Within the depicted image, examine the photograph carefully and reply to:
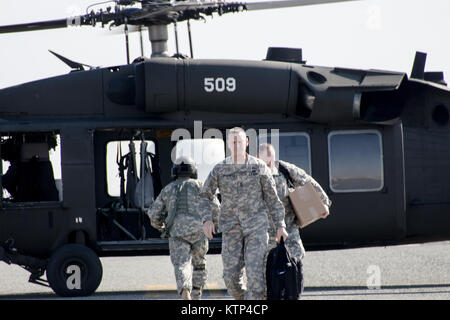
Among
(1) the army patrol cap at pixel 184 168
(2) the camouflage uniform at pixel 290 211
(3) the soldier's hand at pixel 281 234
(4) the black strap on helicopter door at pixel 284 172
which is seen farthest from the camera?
(1) the army patrol cap at pixel 184 168

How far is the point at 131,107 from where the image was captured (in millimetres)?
13422

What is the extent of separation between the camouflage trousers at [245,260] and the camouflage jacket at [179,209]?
992 millimetres

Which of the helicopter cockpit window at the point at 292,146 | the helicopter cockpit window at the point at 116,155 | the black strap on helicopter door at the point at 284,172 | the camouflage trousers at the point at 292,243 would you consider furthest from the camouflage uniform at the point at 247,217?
the helicopter cockpit window at the point at 116,155

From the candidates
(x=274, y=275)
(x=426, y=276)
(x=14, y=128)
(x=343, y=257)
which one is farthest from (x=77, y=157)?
(x=343, y=257)

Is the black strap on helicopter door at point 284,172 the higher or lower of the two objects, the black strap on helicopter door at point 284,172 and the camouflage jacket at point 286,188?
the higher

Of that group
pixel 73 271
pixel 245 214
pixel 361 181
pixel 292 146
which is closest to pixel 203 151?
pixel 292 146

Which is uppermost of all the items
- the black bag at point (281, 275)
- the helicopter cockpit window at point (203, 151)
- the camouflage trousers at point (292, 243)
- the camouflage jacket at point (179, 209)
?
the helicopter cockpit window at point (203, 151)

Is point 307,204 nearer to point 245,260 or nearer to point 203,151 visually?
point 245,260

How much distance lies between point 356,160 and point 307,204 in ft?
11.7

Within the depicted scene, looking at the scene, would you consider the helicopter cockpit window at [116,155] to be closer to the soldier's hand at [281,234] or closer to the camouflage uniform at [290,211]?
the camouflage uniform at [290,211]

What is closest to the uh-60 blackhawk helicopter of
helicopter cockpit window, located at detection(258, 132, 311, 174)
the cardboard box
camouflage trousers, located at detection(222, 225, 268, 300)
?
helicopter cockpit window, located at detection(258, 132, 311, 174)

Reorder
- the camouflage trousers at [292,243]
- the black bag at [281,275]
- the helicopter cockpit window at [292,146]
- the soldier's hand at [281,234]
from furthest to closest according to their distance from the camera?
the helicopter cockpit window at [292,146] < the camouflage trousers at [292,243] < the soldier's hand at [281,234] < the black bag at [281,275]

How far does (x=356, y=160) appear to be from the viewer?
13539 millimetres

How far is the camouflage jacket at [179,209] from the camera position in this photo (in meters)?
10.6
